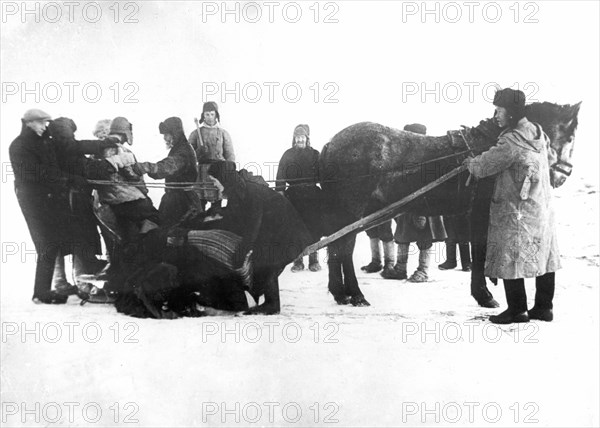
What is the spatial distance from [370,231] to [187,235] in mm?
1243

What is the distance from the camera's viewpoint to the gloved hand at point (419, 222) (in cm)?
395

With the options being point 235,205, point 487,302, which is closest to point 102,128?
point 235,205

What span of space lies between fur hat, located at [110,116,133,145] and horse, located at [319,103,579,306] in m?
1.33

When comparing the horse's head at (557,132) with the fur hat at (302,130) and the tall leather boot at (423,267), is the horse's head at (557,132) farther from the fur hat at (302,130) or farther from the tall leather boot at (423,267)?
the fur hat at (302,130)

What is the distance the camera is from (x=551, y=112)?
387 cm

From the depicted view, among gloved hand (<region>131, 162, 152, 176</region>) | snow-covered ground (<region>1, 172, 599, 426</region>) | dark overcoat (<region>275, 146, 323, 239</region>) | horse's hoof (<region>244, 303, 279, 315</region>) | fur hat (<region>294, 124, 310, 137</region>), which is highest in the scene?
fur hat (<region>294, 124, 310, 137</region>)

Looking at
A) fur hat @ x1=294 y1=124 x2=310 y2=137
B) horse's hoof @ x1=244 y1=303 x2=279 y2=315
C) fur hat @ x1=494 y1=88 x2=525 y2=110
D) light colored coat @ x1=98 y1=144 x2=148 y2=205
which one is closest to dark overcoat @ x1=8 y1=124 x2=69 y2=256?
light colored coat @ x1=98 y1=144 x2=148 y2=205

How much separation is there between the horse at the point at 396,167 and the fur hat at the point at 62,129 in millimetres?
1726

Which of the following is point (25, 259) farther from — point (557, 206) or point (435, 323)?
point (557, 206)

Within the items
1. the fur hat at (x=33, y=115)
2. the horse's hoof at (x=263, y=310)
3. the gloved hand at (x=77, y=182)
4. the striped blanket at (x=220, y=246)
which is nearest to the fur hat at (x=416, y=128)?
the striped blanket at (x=220, y=246)

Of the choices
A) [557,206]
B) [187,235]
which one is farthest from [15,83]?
[557,206]

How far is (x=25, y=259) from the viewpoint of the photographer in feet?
13.1

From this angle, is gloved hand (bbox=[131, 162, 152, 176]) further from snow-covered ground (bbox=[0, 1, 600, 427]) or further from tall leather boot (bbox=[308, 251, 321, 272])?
tall leather boot (bbox=[308, 251, 321, 272])

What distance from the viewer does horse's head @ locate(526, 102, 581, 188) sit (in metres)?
3.84
